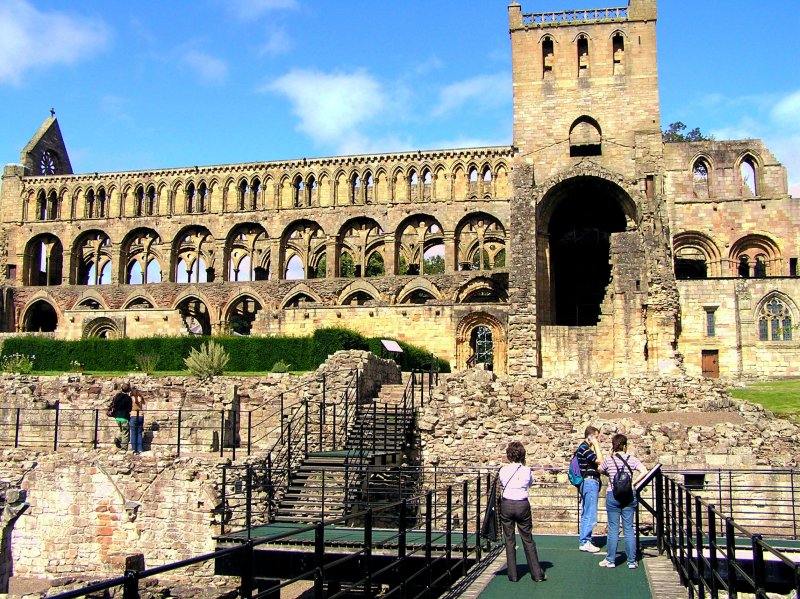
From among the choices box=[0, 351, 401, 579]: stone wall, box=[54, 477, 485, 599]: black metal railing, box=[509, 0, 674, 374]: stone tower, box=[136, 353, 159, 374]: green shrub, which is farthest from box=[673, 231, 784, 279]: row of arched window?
box=[54, 477, 485, 599]: black metal railing

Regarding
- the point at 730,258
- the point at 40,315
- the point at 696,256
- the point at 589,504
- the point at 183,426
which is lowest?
the point at 589,504

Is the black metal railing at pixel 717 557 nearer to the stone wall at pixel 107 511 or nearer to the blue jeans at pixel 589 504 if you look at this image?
the blue jeans at pixel 589 504

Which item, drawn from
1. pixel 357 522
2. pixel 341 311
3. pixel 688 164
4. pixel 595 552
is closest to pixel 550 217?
pixel 341 311

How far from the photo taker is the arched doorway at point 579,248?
36.7 meters

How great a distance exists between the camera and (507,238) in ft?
163

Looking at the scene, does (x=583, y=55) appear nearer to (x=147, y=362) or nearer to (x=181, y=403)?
(x=147, y=362)

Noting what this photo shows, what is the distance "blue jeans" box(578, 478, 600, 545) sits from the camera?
37.0 feet

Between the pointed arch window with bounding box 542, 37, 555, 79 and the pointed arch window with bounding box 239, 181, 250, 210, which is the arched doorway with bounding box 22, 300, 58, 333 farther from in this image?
the pointed arch window with bounding box 542, 37, 555, 79

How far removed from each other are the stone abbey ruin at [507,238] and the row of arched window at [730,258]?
113 millimetres

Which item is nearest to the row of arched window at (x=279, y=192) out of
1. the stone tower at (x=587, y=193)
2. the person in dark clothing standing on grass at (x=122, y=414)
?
the stone tower at (x=587, y=193)

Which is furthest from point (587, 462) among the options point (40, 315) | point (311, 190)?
point (40, 315)

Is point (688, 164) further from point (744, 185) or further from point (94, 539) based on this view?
point (94, 539)

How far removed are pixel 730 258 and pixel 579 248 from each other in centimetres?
1095

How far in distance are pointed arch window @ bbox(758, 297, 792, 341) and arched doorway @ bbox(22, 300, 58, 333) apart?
1639 inches
